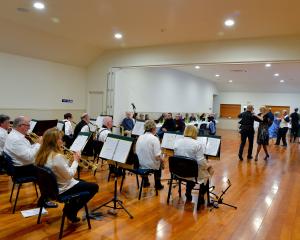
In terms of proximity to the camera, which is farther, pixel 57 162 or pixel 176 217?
pixel 176 217

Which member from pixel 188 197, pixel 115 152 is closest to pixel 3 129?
pixel 115 152

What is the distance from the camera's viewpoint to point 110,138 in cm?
378

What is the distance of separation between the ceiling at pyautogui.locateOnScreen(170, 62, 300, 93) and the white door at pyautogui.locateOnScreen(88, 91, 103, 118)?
3626 millimetres

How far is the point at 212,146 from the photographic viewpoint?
14.9 ft

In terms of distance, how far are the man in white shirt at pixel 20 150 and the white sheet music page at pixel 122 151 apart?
1079mm

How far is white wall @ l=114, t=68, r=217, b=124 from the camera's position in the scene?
9664 mm

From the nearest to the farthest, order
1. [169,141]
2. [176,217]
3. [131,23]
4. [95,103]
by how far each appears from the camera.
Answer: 1. [176,217]
2. [169,141]
3. [131,23]
4. [95,103]

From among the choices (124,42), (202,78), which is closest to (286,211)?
(124,42)

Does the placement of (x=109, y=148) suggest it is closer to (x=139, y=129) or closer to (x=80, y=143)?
(x=80, y=143)

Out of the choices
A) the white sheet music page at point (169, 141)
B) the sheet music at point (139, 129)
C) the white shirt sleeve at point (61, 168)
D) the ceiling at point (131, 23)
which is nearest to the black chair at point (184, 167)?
the white sheet music page at point (169, 141)

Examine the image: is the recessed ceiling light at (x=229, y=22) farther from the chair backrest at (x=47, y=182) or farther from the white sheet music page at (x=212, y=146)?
the chair backrest at (x=47, y=182)

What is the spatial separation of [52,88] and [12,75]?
136cm

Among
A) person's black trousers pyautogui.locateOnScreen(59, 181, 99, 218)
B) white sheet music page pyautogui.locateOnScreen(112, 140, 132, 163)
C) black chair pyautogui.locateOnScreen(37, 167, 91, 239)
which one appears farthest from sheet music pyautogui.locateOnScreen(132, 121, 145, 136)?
black chair pyautogui.locateOnScreen(37, 167, 91, 239)

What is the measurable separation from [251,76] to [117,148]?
1158cm
